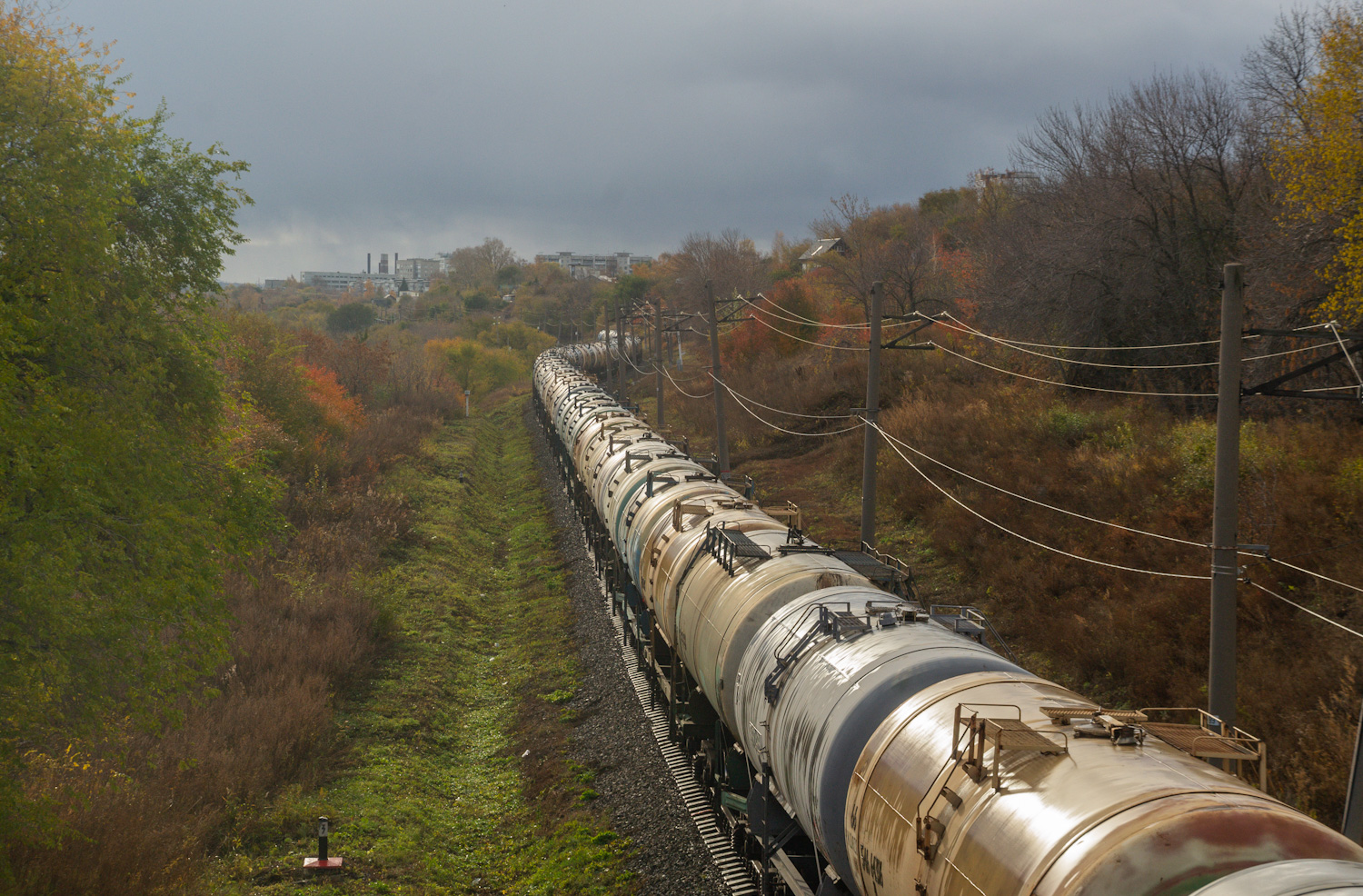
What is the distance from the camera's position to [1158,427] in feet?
67.1

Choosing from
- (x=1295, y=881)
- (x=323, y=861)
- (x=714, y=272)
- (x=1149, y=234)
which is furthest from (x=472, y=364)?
(x=1295, y=881)

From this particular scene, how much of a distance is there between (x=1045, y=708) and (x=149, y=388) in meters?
11.6

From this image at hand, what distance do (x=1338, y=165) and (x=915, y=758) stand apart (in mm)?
16180

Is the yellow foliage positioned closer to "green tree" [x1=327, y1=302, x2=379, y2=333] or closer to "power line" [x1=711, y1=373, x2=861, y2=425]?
"power line" [x1=711, y1=373, x2=861, y2=425]

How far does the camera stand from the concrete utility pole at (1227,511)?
350 inches

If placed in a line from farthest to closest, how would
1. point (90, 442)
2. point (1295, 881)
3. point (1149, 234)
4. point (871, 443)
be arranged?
point (1149, 234) < point (871, 443) < point (90, 442) < point (1295, 881)

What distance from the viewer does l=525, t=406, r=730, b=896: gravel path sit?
1063 cm

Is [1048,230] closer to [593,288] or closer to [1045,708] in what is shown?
[1045,708]

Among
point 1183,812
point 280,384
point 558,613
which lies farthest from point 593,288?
point 1183,812

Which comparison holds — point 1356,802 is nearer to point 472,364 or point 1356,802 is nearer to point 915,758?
point 915,758

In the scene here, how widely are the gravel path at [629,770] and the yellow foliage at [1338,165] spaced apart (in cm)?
1446

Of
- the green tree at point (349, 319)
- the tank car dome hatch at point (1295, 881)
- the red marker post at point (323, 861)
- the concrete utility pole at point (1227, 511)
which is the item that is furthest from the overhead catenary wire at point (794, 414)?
the green tree at point (349, 319)

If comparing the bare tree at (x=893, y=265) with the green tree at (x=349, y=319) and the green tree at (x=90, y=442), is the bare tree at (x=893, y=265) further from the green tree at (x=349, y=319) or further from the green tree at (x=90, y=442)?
the green tree at (x=349, y=319)

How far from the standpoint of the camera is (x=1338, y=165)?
1588 centimetres
